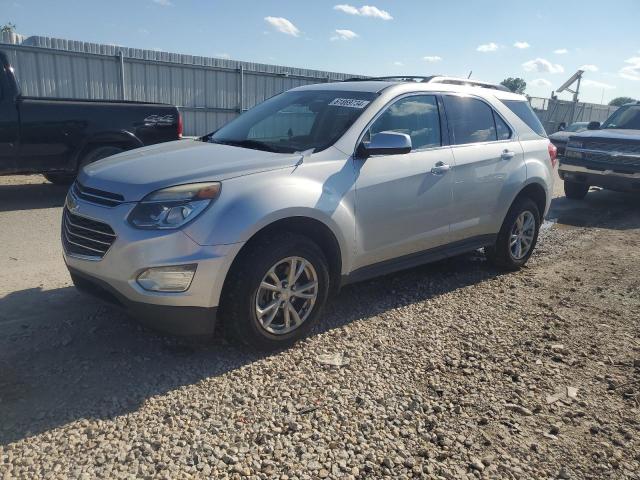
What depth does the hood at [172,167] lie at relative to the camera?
3.35 m

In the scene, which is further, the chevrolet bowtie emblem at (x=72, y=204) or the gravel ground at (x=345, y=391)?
the chevrolet bowtie emblem at (x=72, y=204)

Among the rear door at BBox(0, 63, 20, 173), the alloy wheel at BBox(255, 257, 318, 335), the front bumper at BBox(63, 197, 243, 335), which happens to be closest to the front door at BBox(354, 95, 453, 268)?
the alloy wheel at BBox(255, 257, 318, 335)

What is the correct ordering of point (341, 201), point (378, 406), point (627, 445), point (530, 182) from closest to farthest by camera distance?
point (627, 445), point (378, 406), point (341, 201), point (530, 182)

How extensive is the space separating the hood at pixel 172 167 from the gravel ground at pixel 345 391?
1.09 m

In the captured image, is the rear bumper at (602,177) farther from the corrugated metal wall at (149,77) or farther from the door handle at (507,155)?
the corrugated metal wall at (149,77)

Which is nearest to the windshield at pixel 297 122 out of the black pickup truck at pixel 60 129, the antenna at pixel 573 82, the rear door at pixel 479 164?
the rear door at pixel 479 164

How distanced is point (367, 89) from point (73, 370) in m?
3.04

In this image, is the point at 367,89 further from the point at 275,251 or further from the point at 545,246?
the point at 545,246

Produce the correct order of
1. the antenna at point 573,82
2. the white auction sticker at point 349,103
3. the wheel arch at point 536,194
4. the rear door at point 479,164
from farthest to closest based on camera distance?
the antenna at point 573,82
the wheel arch at point 536,194
the rear door at point 479,164
the white auction sticker at point 349,103

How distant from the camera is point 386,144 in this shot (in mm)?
3959

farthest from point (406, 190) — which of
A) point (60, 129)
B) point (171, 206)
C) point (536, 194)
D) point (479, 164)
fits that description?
point (60, 129)

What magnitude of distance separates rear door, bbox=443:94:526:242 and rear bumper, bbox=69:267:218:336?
2.49 metres

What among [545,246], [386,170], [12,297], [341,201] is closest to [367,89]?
[386,170]

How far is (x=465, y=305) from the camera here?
477 cm
